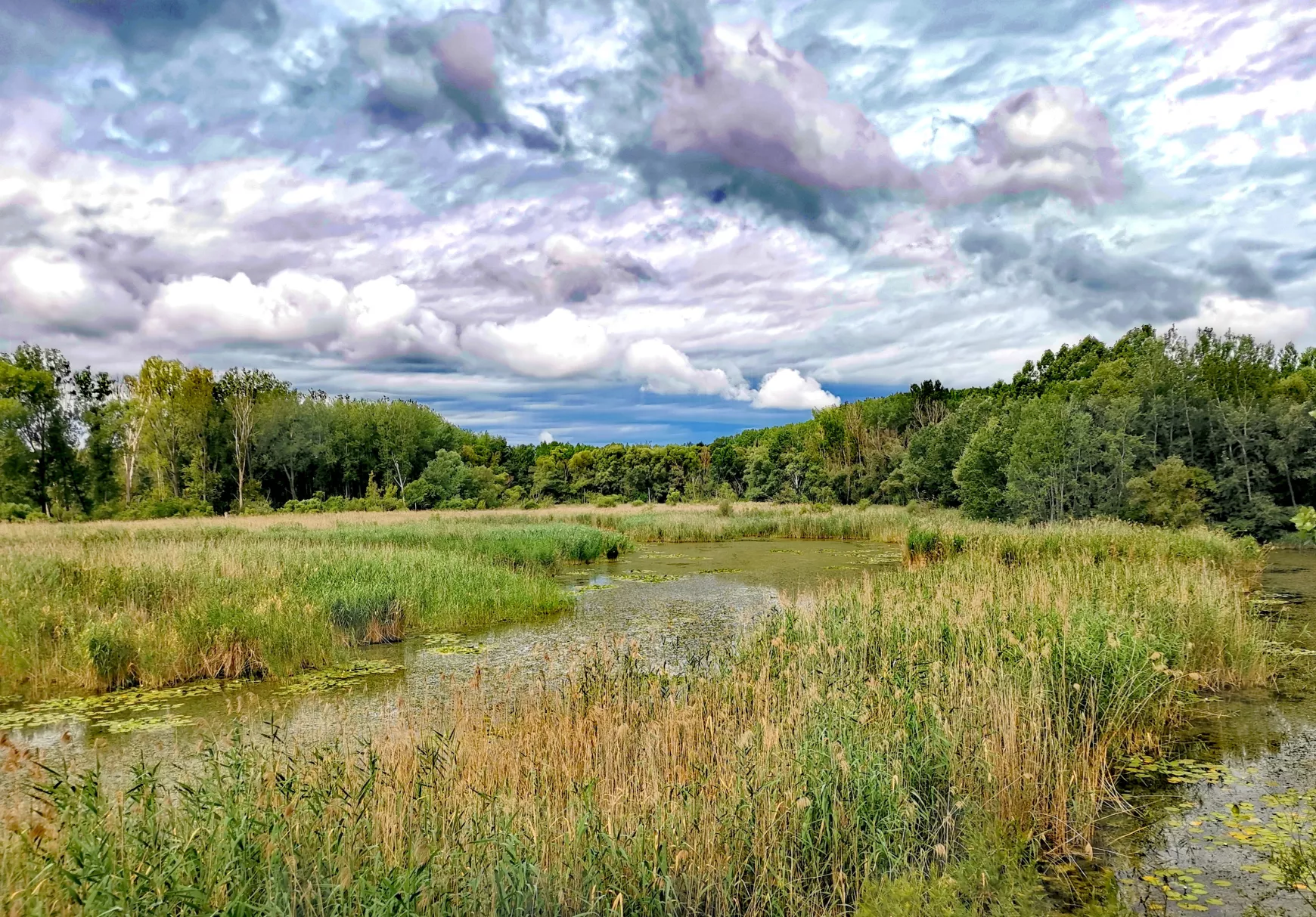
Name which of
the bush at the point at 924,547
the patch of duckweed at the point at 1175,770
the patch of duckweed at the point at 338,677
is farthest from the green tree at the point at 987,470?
the patch of duckweed at the point at 338,677

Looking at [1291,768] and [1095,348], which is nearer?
[1291,768]

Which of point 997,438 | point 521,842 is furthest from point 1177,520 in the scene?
point 521,842

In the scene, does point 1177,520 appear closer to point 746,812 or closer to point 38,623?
point 746,812

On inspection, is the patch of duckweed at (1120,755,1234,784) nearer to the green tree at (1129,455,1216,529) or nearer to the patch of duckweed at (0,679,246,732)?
the patch of duckweed at (0,679,246,732)

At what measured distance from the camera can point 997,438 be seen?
34.8m

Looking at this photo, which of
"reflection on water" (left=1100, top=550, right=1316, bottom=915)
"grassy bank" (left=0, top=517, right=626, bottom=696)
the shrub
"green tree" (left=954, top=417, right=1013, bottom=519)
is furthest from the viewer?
"green tree" (left=954, top=417, right=1013, bottom=519)

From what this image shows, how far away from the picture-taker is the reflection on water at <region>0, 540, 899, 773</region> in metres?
6.38

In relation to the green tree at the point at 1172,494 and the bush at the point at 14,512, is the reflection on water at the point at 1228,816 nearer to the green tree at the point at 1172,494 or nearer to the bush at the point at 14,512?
the green tree at the point at 1172,494

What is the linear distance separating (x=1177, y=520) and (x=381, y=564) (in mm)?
27985

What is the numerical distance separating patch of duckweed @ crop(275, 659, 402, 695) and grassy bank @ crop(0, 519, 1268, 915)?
9.18 feet

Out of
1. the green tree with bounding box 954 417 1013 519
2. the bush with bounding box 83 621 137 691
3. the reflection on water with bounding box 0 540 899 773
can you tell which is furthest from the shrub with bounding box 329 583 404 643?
the green tree with bounding box 954 417 1013 519

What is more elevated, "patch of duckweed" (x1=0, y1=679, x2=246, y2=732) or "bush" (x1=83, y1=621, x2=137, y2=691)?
"bush" (x1=83, y1=621, x2=137, y2=691)

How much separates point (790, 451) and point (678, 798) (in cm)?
5665

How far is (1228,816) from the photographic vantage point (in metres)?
5.00
